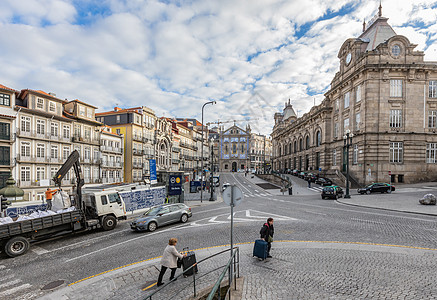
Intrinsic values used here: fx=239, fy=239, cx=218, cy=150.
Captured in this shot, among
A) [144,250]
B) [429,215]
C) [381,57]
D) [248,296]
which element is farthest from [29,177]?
[381,57]

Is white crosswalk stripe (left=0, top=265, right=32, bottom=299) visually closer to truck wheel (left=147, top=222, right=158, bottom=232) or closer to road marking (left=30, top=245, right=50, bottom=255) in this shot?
road marking (left=30, top=245, right=50, bottom=255)

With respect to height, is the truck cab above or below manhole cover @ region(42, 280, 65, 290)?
above

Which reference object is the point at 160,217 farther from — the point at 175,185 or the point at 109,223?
the point at 175,185

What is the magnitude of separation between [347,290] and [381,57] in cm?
4309

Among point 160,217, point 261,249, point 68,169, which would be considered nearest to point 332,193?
point 160,217

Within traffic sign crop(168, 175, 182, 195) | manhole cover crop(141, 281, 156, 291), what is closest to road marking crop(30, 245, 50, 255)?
manhole cover crop(141, 281, 156, 291)

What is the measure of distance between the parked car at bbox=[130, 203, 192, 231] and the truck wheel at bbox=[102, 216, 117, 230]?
Result: 6.48 feet

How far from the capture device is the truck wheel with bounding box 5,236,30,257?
415 inches

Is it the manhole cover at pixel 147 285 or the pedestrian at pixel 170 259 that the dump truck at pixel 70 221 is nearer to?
the manhole cover at pixel 147 285

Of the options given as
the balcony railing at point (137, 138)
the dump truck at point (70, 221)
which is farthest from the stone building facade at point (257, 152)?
the dump truck at point (70, 221)

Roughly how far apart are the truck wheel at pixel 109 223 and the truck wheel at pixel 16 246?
4088 mm

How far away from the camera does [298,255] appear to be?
922cm

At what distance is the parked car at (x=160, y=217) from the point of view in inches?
545

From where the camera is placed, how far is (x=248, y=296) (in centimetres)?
627
